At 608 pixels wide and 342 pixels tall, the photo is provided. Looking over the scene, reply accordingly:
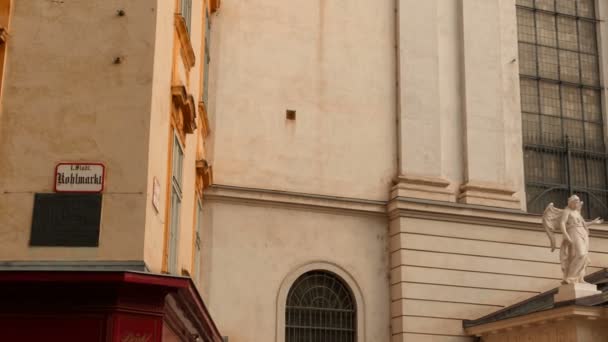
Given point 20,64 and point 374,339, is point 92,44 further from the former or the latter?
point 374,339

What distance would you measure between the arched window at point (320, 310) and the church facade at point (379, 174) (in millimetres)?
36

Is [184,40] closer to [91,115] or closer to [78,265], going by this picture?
[91,115]

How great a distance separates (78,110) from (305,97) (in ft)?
40.7

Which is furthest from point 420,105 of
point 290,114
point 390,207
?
point 290,114

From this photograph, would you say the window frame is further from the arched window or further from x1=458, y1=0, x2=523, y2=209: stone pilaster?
x1=458, y1=0, x2=523, y2=209: stone pilaster

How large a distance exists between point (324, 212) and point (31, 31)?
12.0 metres

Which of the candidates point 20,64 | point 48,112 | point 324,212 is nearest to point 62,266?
point 48,112

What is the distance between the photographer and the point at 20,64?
11.8 metres

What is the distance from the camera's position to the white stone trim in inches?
862

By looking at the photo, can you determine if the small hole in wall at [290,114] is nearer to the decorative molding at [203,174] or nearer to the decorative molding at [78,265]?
the decorative molding at [203,174]

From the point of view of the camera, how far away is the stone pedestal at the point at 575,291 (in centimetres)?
1977

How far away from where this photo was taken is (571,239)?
20953 mm

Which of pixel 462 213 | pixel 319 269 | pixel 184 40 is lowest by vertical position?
pixel 319 269

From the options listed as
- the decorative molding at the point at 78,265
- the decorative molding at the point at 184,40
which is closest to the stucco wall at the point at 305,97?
the decorative molding at the point at 184,40
